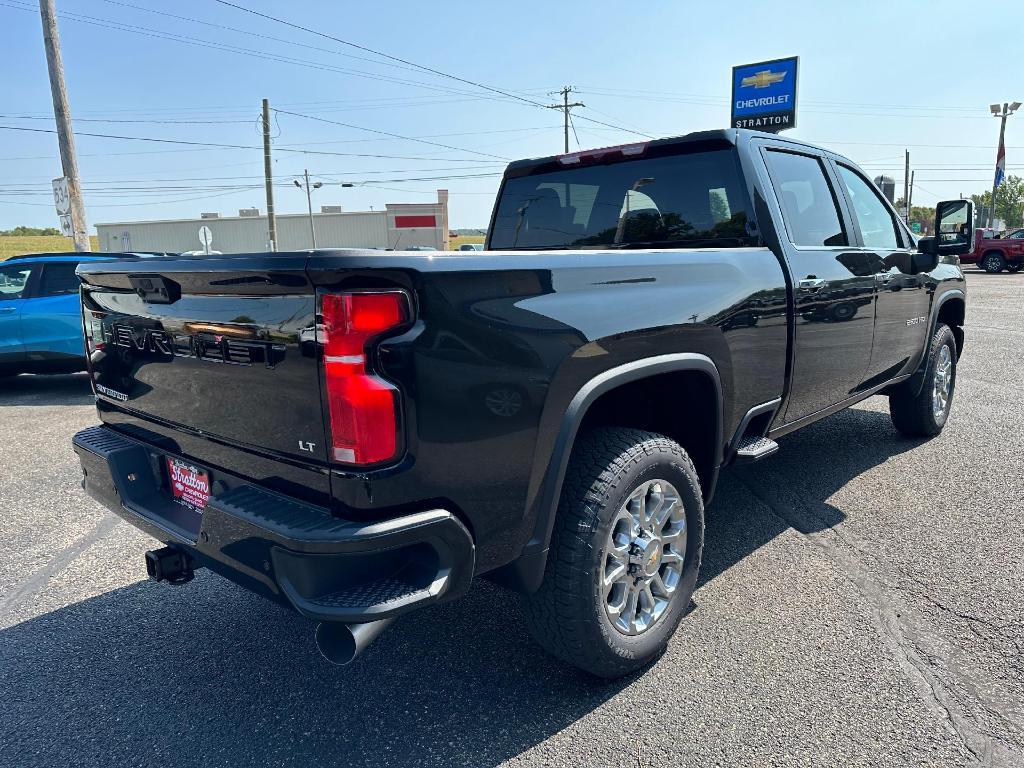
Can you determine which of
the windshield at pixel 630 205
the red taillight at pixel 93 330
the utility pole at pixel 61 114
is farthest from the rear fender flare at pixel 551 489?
the utility pole at pixel 61 114

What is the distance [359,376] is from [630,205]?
244cm

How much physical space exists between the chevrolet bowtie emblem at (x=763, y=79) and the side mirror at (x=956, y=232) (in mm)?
26164

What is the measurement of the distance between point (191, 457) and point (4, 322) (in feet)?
23.7

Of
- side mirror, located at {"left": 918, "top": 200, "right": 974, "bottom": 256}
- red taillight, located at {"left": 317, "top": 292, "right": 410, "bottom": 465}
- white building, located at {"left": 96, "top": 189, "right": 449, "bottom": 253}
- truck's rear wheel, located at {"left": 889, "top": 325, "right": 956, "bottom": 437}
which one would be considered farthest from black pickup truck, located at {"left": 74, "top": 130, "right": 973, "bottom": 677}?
white building, located at {"left": 96, "top": 189, "right": 449, "bottom": 253}

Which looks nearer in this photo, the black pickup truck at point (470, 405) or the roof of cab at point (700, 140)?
the black pickup truck at point (470, 405)

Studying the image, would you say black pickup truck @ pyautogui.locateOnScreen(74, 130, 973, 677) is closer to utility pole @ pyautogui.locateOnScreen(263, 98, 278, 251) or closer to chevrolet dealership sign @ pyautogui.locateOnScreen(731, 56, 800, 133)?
chevrolet dealership sign @ pyautogui.locateOnScreen(731, 56, 800, 133)

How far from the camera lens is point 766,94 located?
2812 centimetres

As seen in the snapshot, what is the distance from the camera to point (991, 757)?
6.97 feet

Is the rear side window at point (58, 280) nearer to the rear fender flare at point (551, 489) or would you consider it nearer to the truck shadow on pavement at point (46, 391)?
the truck shadow on pavement at point (46, 391)

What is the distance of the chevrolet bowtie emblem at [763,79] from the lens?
2763 cm

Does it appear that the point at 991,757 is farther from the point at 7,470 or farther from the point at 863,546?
the point at 7,470

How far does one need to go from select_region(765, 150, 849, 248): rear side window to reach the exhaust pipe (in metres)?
2.71

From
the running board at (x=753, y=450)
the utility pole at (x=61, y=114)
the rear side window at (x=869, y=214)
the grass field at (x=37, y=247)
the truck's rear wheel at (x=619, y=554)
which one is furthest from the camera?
the grass field at (x=37, y=247)

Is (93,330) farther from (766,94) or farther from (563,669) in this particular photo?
(766,94)
